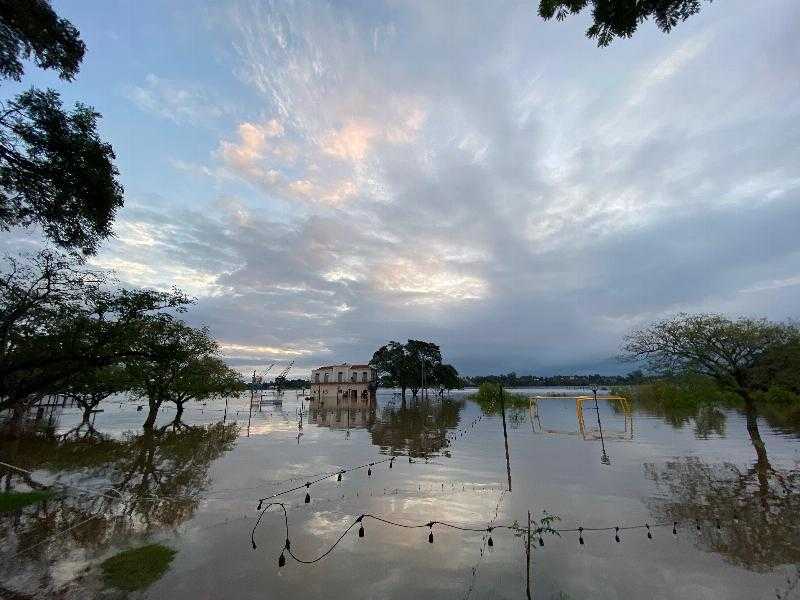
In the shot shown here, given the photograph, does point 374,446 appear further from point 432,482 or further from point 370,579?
point 370,579

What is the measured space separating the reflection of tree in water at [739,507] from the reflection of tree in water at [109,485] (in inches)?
701

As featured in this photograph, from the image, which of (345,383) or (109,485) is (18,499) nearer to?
(109,485)

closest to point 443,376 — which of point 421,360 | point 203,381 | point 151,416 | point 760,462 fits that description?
point 421,360

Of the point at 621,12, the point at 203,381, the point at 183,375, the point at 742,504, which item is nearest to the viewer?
the point at 621,12

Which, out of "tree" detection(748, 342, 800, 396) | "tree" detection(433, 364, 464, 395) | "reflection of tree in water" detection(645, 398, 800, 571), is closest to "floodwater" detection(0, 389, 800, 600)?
"reflection of tree in water" detection(645, 398, 800, 571)

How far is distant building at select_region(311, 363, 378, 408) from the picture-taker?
95.6 m

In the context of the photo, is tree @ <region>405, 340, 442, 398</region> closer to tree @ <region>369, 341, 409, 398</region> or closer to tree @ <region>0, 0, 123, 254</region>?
tree @ <region>369, 341, 409, 398</region>

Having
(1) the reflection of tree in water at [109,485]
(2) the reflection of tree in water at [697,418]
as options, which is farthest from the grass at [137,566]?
(2) the reflection of tree in water at [697,418]

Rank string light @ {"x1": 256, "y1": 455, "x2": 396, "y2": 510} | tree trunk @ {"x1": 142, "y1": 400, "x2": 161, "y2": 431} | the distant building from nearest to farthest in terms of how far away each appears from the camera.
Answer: string light @ {"x1": 256, "y1": 455, "x2": 396, "y2": 510} < tree trunk @ {"x1": 142, "y1": 400, "x2": 161, "y2": 431} < the distant building

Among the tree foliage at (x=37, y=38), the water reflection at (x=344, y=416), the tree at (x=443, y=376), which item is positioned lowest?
the water reflection at (x=344, y=416)

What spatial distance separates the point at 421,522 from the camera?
13023 millimetres

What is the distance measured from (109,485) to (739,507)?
89.7 feet

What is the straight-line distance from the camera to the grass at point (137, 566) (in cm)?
872

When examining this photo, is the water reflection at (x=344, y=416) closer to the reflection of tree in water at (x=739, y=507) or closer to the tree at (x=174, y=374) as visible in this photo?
the tree at (x=174, y=374)
